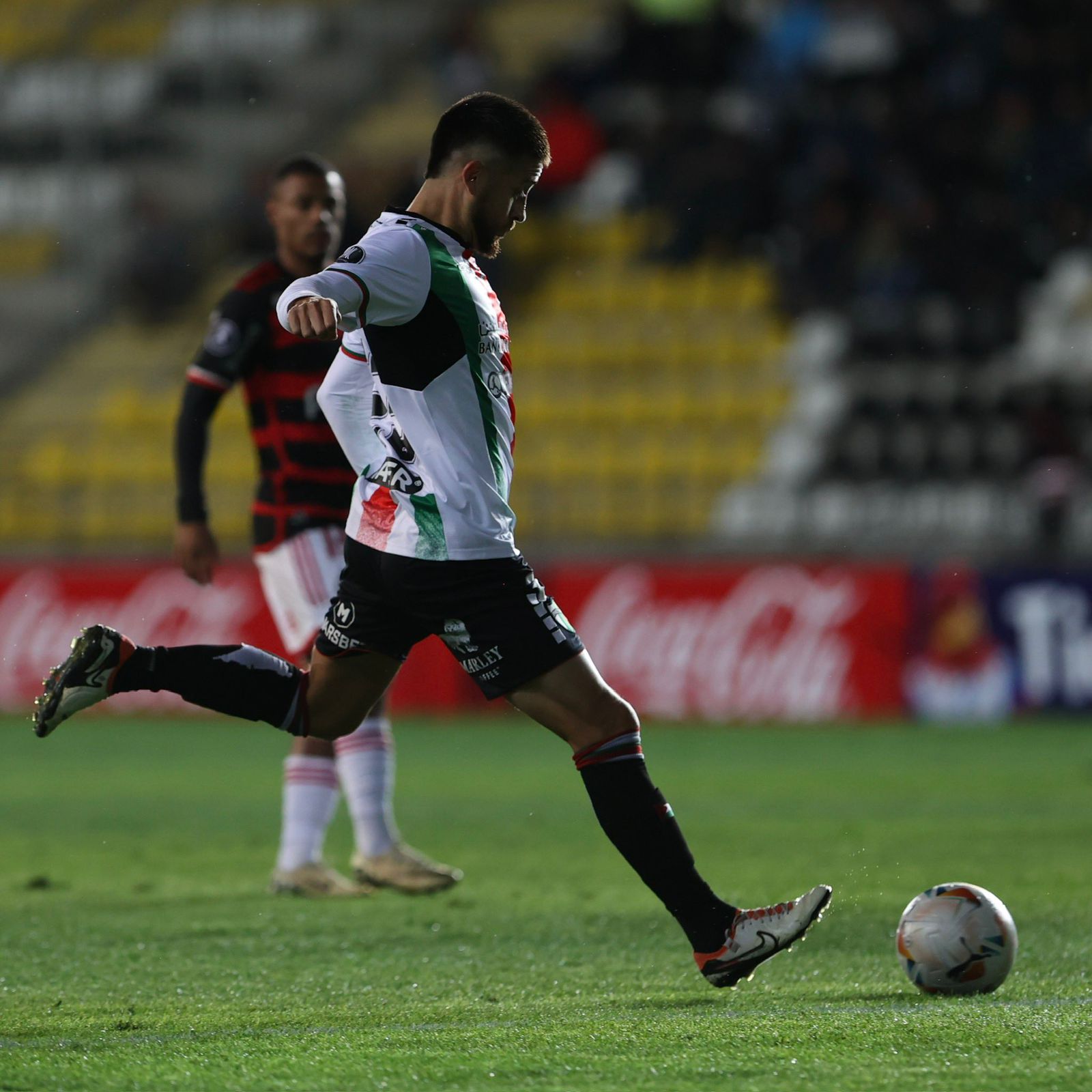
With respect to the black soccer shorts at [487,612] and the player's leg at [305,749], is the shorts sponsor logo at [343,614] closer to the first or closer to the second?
the black soccer shorts at [487,612]

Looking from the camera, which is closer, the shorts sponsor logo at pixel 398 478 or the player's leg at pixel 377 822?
the shorts sponsor logo at pixel 398 478

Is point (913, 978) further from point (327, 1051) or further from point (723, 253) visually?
point (723, 253)

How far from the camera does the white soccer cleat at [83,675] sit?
473 centimetres

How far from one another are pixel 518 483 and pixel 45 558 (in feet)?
12.8

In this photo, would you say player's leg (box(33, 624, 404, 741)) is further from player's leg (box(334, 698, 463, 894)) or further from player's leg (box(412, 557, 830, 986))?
player's leg (box(334, 698, 463, 894))

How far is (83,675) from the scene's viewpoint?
473cm

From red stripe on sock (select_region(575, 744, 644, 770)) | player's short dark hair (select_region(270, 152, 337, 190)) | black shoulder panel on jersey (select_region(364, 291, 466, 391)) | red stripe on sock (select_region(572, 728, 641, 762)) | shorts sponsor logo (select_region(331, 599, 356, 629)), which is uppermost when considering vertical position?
player's short dark hair (select_region(270, 152, 337, 190))

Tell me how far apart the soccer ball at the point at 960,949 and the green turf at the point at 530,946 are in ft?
0.22

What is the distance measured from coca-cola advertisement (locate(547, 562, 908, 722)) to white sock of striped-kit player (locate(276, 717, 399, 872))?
25.0ft

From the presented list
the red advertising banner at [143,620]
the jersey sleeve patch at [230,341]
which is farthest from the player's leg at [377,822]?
the red advertising banner at [143,620]

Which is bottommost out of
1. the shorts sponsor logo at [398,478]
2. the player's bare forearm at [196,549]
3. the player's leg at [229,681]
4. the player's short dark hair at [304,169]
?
the player's leg at [229,681]

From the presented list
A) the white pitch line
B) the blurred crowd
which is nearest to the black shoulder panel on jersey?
the white pitch line

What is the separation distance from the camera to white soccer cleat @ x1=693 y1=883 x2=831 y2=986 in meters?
4.41

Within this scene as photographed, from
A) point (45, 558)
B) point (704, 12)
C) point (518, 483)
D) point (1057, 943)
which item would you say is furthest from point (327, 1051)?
point (704, 12)
